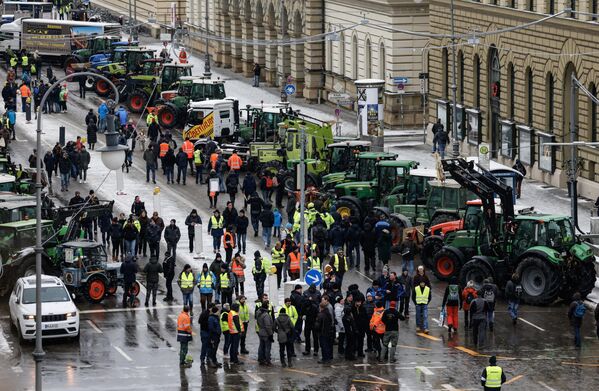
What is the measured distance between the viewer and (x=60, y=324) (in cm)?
4394

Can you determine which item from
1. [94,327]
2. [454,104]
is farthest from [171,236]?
[454,104]

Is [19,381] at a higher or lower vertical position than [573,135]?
lower

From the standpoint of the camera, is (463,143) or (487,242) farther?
(463,143)

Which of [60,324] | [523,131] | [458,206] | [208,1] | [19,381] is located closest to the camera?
[19,381]

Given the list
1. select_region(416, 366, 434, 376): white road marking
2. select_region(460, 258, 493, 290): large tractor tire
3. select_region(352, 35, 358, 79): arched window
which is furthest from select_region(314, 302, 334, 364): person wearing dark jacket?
select_region(352, 35, 358, 79): arched window

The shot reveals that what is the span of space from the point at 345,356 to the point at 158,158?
102 ft

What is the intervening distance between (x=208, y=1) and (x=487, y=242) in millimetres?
65569

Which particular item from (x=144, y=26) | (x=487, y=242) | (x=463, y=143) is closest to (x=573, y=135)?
(x=487, y=242)

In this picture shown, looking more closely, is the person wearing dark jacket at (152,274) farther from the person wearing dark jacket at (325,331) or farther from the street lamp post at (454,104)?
the street lamp post at (454,104)

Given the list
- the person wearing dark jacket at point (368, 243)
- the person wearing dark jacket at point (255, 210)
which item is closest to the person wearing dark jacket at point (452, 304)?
the person wearing dark jacket at point (368, 243)

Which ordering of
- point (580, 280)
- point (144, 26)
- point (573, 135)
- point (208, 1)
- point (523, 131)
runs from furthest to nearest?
point (144, 26) → point (208, 1) → point (523, 131) → point (573, 135) → point (580, 280)

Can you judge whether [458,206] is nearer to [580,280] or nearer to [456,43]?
[580,280]

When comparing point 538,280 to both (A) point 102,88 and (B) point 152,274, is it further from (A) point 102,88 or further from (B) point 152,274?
(A) point 102,88

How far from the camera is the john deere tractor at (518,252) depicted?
4725 centimetres
